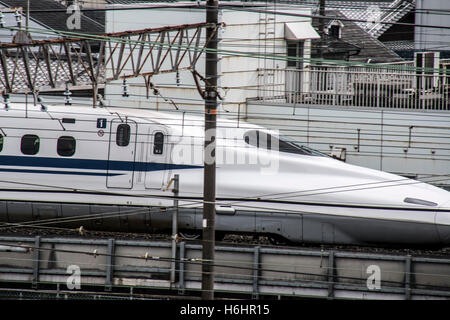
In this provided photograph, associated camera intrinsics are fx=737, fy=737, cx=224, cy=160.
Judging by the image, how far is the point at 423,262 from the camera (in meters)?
14.9

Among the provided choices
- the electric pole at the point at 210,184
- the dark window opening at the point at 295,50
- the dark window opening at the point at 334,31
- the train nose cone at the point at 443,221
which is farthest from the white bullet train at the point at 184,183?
the dark window opening at the point at 334,31

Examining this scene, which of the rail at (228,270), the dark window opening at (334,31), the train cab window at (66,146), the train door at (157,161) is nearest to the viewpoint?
the rail at (228,270)

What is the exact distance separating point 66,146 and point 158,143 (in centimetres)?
230

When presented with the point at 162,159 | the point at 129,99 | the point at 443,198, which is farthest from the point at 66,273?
the point at 129,99

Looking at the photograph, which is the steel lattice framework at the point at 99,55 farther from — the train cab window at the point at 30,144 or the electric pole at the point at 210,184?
the train cab window at the point at 30,144

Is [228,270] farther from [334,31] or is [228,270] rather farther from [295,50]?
[334,31]

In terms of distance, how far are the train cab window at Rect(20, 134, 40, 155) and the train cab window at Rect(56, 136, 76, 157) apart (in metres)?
0.56

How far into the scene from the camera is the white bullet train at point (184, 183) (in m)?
16.8

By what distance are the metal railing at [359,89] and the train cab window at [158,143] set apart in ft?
29.2

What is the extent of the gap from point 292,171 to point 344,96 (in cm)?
965

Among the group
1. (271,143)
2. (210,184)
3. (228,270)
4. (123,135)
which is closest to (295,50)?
(271,143)

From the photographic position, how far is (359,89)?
26.5 metres
